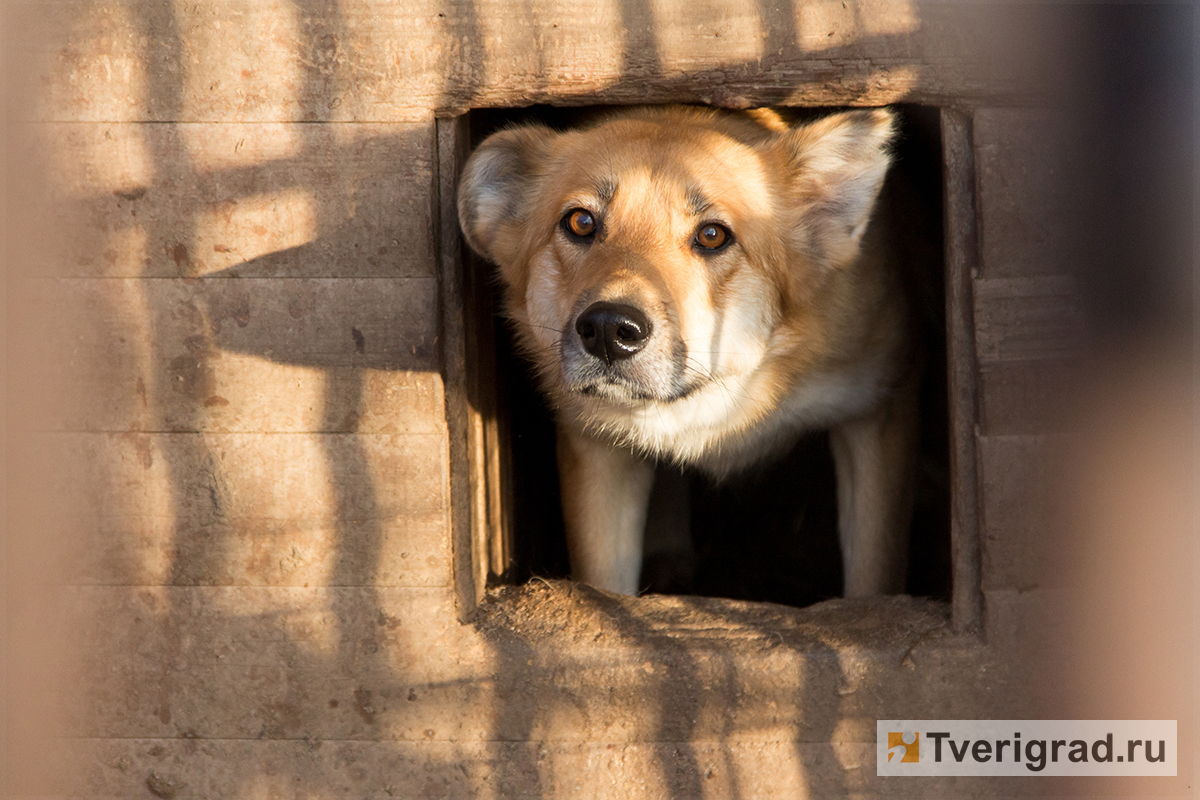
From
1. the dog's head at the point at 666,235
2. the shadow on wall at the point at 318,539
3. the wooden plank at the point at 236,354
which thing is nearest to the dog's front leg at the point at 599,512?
the dog's head at the point at 666,235

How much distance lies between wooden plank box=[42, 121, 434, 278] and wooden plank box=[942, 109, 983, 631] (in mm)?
1461

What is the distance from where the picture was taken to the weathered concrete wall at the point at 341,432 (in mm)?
2648

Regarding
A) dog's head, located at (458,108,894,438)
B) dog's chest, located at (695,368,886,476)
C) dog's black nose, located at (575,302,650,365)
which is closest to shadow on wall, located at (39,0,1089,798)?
dog's head, located at (458,108,894,438)

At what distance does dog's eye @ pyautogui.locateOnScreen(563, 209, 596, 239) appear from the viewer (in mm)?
2949

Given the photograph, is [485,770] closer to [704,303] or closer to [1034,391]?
[704,303]

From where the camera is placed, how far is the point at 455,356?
112 inches

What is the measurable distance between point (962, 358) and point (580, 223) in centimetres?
119

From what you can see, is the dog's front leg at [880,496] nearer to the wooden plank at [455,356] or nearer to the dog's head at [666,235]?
the dog's head at [666,235]

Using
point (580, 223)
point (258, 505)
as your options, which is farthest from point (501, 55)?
point (258, 505)

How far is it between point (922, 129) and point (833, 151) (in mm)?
962

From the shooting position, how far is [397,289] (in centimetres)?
275

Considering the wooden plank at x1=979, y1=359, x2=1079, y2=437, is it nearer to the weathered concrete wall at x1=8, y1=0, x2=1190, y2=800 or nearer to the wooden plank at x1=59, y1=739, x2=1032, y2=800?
the weathered concrete wall at x1=8, y1=0, x2=1190, y2=800

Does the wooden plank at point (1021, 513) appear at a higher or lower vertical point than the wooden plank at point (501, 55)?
lower

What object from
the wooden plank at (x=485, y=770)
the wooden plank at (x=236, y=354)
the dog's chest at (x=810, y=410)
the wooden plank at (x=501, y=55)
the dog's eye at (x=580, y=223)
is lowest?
the wooden plank at (x=485, y=770)
